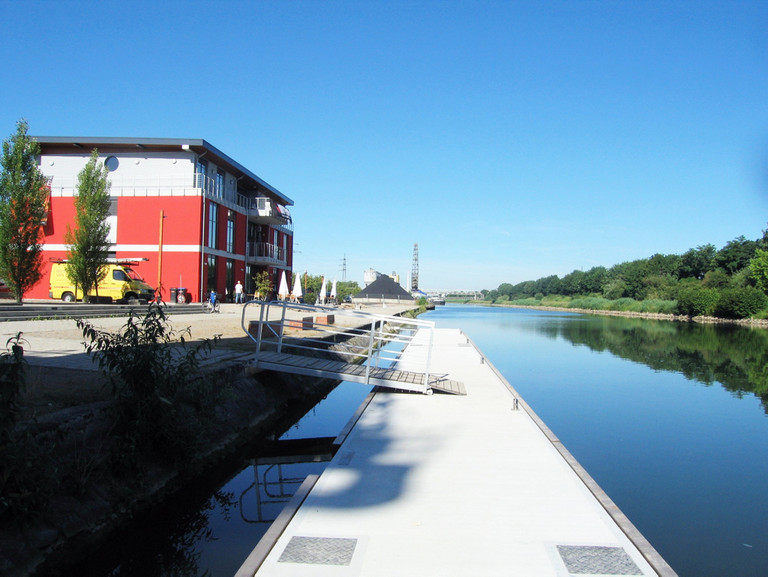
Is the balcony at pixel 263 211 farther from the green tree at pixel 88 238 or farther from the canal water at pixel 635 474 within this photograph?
the canal water at pixel 635 474

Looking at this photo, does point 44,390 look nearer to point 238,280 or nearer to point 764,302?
point 238,280

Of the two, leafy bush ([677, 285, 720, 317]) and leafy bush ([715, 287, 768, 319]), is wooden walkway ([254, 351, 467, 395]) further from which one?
leafy bush ([677, 285, 720, 317])

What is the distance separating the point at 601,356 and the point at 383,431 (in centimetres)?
1622

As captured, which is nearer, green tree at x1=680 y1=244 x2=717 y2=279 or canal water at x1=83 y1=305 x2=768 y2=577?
canal water at x1=83 y1=305 x2=768 y2=577

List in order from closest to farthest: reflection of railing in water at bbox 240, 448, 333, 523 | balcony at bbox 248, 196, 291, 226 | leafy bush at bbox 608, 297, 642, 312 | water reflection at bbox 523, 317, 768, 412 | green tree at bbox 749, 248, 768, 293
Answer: reflection of railing in water at bbox 240, 448, 333, 523, water reflection at bbox 523, 317, 768, 412, balcony at bbox 248, 196, 291, 226, green tree at bbox 749, 248, 768, 293, leafy bush at bbox 608, 297, 642, 312

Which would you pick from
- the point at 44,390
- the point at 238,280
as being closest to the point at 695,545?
the point at 44,390

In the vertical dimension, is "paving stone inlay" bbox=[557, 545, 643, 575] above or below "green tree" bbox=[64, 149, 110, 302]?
below

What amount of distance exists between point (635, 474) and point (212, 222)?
91.5 ft

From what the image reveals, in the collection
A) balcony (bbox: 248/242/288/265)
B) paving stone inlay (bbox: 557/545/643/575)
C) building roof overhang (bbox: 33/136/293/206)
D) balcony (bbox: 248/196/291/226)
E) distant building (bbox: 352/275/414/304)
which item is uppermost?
building roof overhang (bbox: 33/136/293/206)

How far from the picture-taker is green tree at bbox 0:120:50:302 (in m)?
20.0

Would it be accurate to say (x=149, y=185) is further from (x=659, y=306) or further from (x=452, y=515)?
(x=659, y=306)

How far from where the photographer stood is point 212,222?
31.4 meters

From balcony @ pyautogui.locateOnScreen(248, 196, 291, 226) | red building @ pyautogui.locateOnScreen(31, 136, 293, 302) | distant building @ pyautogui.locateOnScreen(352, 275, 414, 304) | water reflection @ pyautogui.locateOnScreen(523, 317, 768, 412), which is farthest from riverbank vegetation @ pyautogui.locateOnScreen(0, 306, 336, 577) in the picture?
distant building @ pyautogui.locateOnScreen(352, 275, 414, 304)

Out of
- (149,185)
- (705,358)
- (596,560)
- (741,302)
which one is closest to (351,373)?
(596,560)
